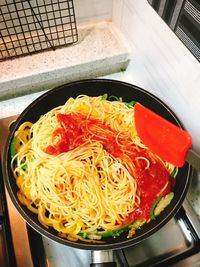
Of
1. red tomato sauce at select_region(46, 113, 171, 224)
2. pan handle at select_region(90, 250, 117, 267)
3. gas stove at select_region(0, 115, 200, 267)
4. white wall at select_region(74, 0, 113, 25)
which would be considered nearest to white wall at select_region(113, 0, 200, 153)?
white wall at select_region(74, 0, 113, 25)

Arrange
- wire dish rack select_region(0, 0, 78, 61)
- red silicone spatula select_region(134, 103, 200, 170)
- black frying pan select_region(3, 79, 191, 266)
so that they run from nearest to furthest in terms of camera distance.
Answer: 1. red silicone spatula select_region(134, 103, 200, 170)
2. black frying pan select_region(3, 79, 191, 266)
3. wire dish rack select_region(0, 0, 78, 61)

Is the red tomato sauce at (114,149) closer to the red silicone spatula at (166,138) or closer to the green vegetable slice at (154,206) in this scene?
the green vegetable slice at (154,206)

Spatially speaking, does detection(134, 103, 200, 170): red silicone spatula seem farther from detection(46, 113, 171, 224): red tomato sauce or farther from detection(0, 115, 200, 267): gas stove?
detection(0, 115, 200, 267): gas stove

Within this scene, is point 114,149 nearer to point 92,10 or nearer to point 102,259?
point 102,259

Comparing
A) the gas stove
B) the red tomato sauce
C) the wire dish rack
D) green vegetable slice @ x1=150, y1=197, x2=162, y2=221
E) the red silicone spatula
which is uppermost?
the red silicone spatula

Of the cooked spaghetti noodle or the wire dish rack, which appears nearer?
the cooked spaghetti noodle

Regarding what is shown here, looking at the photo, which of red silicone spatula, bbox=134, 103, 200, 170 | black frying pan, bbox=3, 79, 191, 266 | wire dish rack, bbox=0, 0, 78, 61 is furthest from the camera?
wire dish rack, bbox=0, 0, 78, 61
